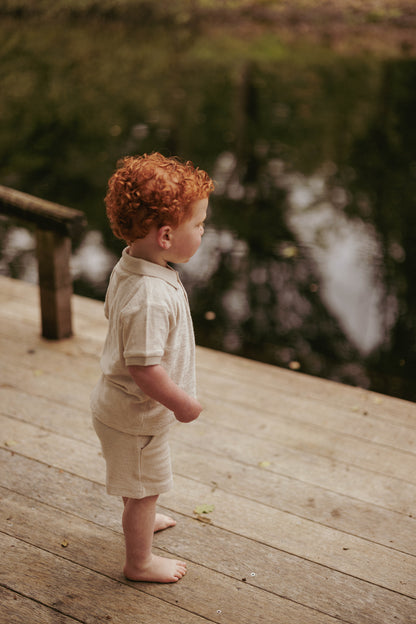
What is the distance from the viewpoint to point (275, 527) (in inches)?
93.5

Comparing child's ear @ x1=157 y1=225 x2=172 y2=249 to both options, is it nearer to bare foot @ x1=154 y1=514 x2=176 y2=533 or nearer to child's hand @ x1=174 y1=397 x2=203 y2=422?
child's hand @ x1=174 y1=397 x2=203 y2=422

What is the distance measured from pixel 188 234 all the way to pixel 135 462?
2.20 ft

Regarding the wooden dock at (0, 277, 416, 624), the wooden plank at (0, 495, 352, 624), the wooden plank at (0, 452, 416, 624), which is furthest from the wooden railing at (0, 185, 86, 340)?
the wooden plank at (0, 495, 352, 624)

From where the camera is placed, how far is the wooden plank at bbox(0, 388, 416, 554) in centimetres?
240

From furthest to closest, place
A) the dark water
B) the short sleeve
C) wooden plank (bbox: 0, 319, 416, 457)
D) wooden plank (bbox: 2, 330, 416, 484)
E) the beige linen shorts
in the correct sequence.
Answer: the dark water
wooden plank (bbox: 0, 319, 416, 457)
wooden plank (bbox: 2, 330, 416, 484)
the beige linen shorts
the short sleeve

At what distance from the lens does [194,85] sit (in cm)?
1688

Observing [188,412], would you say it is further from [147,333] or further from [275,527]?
[275,527]

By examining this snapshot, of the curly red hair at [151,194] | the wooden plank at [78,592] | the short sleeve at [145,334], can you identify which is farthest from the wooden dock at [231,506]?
the curly red hair at [151,194]

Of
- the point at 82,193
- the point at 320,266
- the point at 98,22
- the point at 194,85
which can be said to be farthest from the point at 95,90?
the point at 98,22

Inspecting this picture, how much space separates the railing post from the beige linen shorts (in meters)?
1.83

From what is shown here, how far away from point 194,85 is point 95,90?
273 centimetres

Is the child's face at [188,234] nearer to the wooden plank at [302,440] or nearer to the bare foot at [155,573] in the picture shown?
the bare foot at [155,573]

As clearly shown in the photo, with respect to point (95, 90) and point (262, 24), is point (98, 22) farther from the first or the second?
point (95, 90)

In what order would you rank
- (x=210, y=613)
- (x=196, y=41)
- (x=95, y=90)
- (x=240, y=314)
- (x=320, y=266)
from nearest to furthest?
Answer: (x=210, y=613) → (x=240, y=314) → (x=320, y=266) → (x=95, y=90) → (x=196, y=41)
